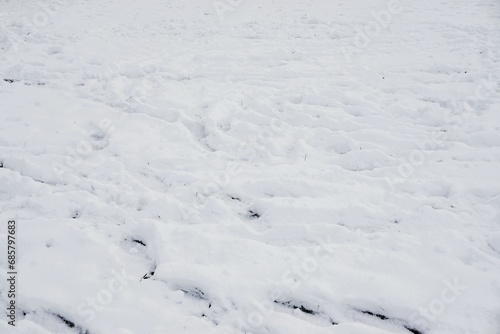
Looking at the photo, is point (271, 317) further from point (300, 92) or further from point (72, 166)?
point (300, 92)

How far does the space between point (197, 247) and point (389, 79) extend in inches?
225

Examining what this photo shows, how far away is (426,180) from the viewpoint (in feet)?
15.1

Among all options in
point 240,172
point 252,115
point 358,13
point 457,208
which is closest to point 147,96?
point 252,115

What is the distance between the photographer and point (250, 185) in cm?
453

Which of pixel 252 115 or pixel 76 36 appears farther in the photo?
pixel 76 36

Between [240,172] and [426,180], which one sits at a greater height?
[426,180]

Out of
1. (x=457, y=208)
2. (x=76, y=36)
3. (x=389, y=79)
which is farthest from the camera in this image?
(x=76, y=36)

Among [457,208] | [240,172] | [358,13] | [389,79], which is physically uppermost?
[358,13]

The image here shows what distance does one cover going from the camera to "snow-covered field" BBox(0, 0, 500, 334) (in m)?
3.12

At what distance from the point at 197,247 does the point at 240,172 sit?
143cm

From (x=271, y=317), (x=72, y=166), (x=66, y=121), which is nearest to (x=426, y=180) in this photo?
(x=271, y=317)

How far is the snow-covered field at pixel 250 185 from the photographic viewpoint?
3119 mm

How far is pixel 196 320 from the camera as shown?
9.81 feet

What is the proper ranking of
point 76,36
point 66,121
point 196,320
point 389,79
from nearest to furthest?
point 196,320 < point 66,121 < point 389,79 < point 76,36
